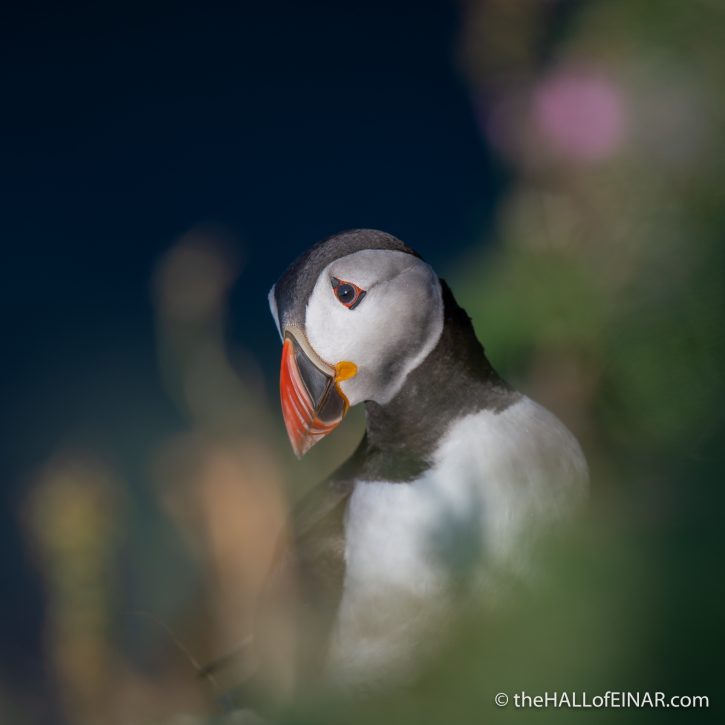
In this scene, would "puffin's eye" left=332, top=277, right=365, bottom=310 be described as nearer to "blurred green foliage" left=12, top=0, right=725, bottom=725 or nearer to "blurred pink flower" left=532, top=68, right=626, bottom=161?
"blurred green foliage" left=12, top=0, right=725, bottom=725

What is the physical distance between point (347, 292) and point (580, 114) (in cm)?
40

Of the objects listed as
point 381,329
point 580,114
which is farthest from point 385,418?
point 580,114

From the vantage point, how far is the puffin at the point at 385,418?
626 mm

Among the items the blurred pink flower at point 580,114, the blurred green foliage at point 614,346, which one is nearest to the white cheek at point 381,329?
the blurred green foliage at point 614,346

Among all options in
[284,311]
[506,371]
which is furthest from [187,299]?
[506,371]

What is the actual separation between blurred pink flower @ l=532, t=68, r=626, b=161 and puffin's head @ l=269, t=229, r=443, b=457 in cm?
35

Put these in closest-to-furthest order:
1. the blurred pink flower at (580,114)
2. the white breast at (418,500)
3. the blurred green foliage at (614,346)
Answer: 1. the blurred green foliage at (614,346)
2. the blurred pink flower at (580,114)
3. the white breast at (418,500)

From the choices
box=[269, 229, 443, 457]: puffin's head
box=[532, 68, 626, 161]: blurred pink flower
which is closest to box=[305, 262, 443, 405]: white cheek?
box=[269, 229, 443, 457]: puffin's head

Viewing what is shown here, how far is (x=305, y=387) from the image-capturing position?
0.66 meters

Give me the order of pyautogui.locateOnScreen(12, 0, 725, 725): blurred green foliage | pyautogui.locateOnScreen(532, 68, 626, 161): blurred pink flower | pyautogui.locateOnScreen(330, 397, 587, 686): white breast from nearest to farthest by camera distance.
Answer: pyautogui.locateOnScreen(12, 0, 725, 725): blurred green foliage, pyautogui.locateOnScreen(532, 68, 626, 161): blurred pink flower, pyautogui.locateOnScreen(330, 397, 587, 686): white breast

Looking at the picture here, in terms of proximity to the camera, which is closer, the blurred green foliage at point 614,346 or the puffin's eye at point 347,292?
the blurred green foliage at point 614,346

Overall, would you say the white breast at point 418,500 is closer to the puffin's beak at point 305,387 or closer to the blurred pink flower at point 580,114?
the puffin's beak at point 305,387

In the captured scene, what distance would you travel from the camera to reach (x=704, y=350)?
8.4 inches

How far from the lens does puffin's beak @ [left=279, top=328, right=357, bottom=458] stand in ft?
2.16
